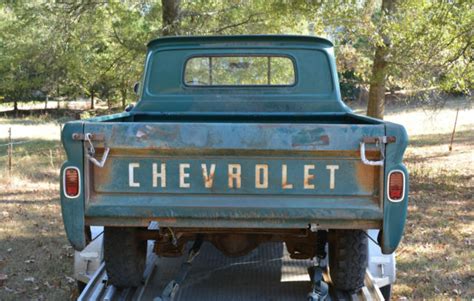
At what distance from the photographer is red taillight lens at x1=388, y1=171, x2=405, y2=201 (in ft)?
10.8

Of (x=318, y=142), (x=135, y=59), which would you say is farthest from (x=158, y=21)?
(x=318, y=142)

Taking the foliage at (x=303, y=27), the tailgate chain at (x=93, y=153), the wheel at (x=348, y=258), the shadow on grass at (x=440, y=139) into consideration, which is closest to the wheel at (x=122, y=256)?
the tailgate chain at (x=93, y=153)

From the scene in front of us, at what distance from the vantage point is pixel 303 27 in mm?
14633

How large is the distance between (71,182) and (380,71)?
10.1m

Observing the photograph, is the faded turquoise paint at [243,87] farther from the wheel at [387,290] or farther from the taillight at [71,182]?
the taillight at [71,182]

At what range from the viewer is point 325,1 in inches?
468

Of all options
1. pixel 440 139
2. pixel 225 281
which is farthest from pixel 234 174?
pixel 440 139

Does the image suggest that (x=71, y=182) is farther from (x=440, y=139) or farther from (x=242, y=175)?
(x=440, y=139)

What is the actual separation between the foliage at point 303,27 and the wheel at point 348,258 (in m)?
6.51

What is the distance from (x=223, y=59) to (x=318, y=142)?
238 cm

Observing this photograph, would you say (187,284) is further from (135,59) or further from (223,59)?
(135,59)

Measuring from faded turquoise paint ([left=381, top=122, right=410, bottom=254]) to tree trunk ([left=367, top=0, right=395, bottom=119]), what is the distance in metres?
8.49

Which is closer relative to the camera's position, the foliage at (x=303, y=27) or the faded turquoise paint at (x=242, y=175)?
the faded turquoise paint at (x=242, y=175)

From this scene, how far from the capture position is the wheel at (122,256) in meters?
4.08
